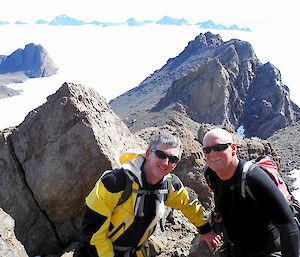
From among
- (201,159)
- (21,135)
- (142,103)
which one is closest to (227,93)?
(142,103)

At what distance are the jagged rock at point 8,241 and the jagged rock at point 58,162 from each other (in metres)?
2.99

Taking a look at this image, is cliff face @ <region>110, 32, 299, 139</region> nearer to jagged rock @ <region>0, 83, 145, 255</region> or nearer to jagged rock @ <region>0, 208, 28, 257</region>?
jagged rock @ <region>0, 83, 145, 255</region>

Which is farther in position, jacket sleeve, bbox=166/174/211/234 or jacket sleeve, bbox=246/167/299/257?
jacket sleeve, bbox=166/174/211/234

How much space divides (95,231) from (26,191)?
19.4 ft

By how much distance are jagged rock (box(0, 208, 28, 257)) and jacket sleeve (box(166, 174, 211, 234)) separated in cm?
325

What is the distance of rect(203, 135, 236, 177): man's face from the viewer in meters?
7.10

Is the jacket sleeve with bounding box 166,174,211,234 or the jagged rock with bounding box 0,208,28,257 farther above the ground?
the jacket sleeve with bounding box 166,174,211,234

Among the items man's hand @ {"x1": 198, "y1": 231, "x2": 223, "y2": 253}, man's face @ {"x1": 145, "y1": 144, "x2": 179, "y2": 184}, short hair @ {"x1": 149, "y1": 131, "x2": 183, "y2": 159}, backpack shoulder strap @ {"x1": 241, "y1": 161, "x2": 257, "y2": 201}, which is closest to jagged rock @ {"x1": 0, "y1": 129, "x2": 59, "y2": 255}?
man's hand @ {"x1": 198, "y1": 231, "x2": 223, "y2": 253}

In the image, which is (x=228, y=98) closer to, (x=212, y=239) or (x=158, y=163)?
(x=212, y=239)

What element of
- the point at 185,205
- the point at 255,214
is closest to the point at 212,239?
the point at 185,205

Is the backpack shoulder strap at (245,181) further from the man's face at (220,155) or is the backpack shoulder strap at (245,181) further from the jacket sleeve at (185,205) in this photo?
the jacket sleeve at (185,205)

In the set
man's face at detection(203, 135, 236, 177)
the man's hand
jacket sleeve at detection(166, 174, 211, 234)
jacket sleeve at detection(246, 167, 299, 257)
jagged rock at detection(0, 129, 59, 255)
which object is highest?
man's face at detection(203, 135, 236, 177)

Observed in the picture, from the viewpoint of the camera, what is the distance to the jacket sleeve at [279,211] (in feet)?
21.6

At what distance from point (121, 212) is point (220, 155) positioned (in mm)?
1981
